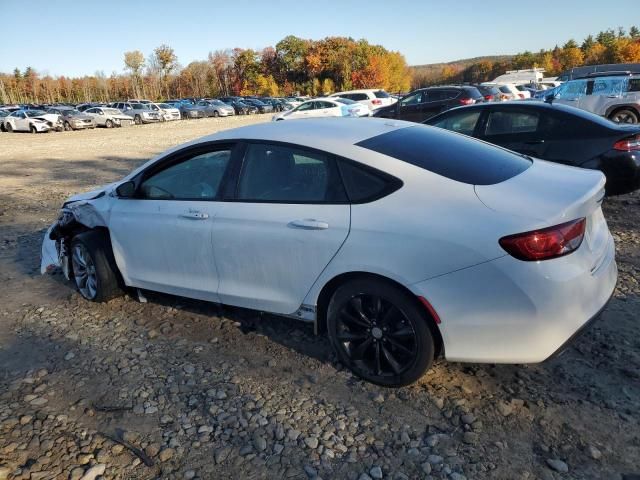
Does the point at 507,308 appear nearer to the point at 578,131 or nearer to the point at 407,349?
the point at 407,349

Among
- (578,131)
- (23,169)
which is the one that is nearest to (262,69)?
(23,169)

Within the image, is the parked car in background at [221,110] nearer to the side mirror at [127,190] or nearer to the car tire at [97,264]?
the car tire at [97,264]

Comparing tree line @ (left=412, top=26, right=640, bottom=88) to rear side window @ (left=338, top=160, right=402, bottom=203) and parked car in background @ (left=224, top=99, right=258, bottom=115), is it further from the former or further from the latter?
rear side window @ (left=338, top=160, right=402, bottom=203)

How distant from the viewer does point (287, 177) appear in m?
3.34

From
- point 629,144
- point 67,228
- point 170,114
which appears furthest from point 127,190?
point 170,114

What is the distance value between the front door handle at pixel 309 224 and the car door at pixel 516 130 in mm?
4413

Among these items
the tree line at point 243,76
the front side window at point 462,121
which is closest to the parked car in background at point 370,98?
the front side window at point 462,121

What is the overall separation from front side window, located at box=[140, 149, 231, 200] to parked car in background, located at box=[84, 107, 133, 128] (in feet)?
112

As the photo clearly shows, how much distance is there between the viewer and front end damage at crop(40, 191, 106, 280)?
14.7 ft

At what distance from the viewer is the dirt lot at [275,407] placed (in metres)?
2.47

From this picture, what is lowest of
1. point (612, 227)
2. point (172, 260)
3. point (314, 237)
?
Result: point (612, 227)

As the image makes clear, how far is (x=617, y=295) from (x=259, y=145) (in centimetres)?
308

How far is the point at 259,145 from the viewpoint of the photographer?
137 inches

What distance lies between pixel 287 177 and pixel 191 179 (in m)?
0.92
